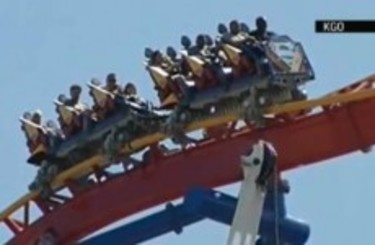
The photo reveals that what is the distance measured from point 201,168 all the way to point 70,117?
238 cm

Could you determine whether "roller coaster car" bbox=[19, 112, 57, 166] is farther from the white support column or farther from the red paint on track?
the white support column

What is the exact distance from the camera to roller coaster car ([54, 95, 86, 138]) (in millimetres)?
20359

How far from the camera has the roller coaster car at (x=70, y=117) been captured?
20.4 meters

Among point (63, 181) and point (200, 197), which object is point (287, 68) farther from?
point (63, 181)

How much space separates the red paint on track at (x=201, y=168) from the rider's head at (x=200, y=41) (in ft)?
3.88

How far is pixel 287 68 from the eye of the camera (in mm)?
18156

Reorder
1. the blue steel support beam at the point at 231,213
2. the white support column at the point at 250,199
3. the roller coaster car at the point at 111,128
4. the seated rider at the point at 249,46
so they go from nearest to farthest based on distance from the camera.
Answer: the white support column at the point at 250,199
the blue steel support beam at the point at 231,213
the seated rider at the point at 249,46
the roller coaster car at the point at 111,128

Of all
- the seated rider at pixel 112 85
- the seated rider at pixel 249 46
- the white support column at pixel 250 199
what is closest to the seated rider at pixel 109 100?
the seated rider at pixel 112 85

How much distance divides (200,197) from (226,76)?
1564mm

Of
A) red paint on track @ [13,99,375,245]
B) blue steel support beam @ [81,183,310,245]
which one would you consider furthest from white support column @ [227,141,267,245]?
red paint on track @ [13,99,375,245]

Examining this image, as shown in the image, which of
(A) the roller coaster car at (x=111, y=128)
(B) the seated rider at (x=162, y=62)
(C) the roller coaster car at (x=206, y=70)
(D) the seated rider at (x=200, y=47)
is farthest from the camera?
(A) the roller coaster car at (x=111, y=128)

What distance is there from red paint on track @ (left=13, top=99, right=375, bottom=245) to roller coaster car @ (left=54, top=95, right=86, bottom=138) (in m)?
0.79

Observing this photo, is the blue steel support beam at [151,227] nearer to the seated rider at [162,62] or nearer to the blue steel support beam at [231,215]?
the blue steel support beam at [231,215]

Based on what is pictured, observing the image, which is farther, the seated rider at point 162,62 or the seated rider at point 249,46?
the seated rider at point 162,62
